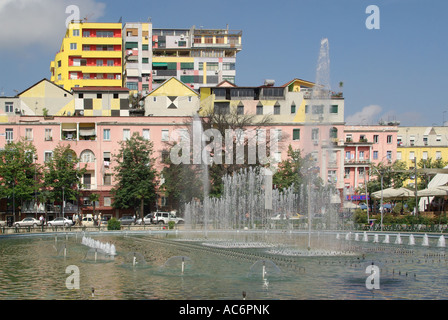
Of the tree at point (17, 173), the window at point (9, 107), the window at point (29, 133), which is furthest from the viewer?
the window at point (9, 107)

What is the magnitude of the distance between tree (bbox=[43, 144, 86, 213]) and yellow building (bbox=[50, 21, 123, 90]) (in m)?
24.3

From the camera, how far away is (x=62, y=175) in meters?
59.9

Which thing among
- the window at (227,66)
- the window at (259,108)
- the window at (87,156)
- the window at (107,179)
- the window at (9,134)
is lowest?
the window at (107,179)

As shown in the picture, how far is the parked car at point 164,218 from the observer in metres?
59.1

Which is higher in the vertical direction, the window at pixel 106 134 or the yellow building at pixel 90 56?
the yellow building at pixel 90 56

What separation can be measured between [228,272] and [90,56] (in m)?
67.9

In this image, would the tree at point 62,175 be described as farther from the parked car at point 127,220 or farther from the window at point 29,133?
the parked car at point 127,220

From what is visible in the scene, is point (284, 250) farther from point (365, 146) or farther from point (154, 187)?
point (365, 146)

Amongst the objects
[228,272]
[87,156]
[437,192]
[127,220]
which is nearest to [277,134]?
[127,220]

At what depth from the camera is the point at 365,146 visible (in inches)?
2886

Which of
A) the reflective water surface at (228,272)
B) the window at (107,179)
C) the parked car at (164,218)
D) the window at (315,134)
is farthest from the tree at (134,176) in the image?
the window at (315,134)

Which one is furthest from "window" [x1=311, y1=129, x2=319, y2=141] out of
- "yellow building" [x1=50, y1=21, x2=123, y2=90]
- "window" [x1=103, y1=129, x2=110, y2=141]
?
"yellow building" [x1=50, y1=21, x2=123, y2=90]

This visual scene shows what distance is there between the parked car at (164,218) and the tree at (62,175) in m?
8.43

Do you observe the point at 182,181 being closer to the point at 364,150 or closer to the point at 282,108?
the point at 282,108
